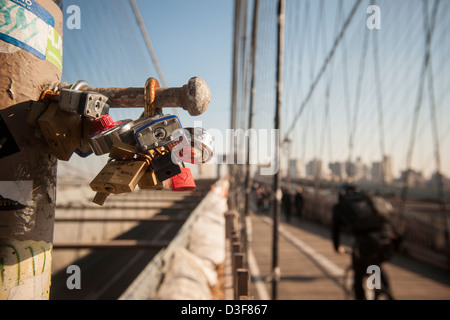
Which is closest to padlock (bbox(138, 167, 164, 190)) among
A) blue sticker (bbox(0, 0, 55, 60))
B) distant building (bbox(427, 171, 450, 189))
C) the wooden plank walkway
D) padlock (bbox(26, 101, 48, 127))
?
padlock (bbox(26, 101, 48, 127))

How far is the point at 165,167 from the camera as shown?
23.8 inches

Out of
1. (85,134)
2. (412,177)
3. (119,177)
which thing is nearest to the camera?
(119,177)

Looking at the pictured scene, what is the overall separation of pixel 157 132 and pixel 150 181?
122 millimetres

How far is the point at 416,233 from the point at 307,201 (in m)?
8.33

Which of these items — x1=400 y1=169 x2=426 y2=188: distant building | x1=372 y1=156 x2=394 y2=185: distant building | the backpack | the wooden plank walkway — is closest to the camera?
the backpack

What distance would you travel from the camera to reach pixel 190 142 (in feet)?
2.08

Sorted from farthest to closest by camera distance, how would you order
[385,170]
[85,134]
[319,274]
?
[385,170], [319,274], [85,134]

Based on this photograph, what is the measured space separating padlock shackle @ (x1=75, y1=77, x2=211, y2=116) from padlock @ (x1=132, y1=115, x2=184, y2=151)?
0.19ft

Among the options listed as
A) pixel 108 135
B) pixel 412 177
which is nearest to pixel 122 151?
pixel 108 135

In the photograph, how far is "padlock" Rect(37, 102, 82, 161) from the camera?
1.96ft

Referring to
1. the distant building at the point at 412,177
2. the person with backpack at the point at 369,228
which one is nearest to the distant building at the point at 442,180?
→ the distant building at the point at 412,177

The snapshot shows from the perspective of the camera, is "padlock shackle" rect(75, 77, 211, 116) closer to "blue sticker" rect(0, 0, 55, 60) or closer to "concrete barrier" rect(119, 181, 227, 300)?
"blue sticker" rect(0, 0, 55, 60)

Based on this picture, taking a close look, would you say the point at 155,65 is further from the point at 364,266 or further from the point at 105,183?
the point at 105,183

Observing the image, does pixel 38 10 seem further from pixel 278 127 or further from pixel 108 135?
pixel 278 127
